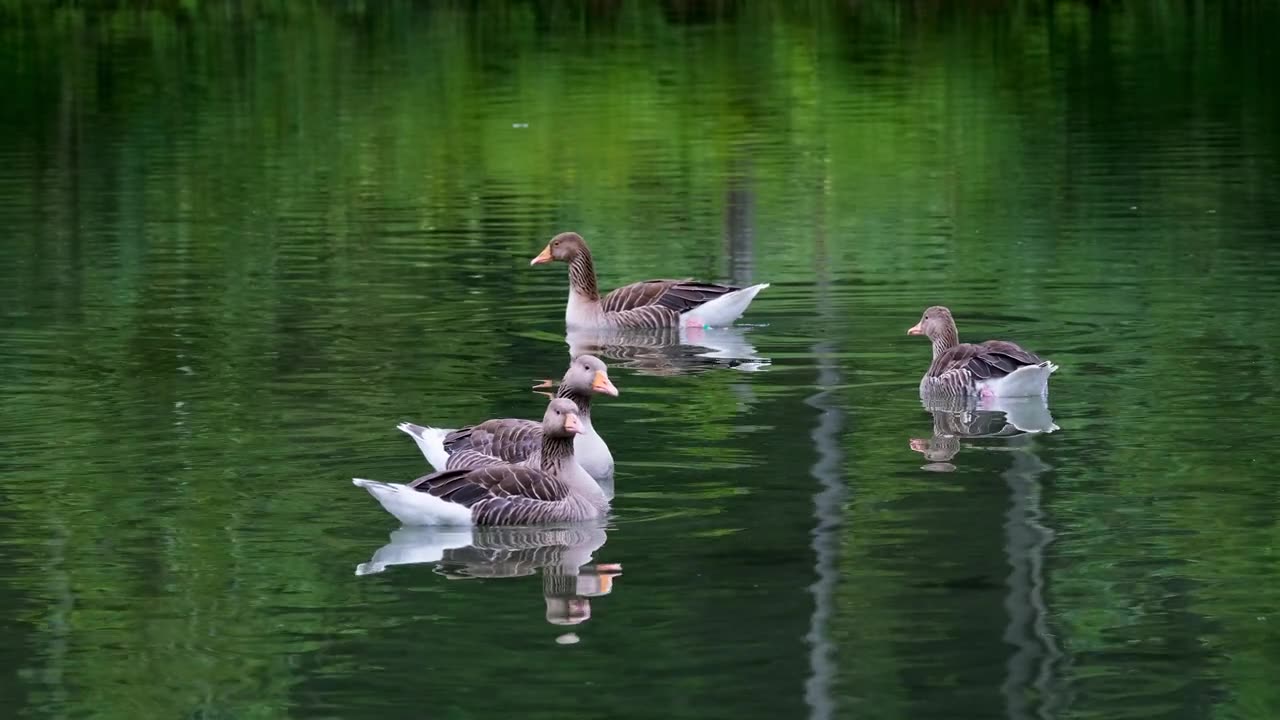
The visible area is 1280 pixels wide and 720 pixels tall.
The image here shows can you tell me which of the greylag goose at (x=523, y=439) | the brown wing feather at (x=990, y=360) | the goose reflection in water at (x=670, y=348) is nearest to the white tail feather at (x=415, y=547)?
the greylag goose at (x=523, y=439)

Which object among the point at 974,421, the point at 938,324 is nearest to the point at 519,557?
the point at 974,421

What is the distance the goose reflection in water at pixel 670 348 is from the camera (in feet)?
70.8

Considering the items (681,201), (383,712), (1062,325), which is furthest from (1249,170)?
(383,712)

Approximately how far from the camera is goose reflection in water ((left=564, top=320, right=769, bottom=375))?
21594 millimetres

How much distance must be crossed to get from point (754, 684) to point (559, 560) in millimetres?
2652

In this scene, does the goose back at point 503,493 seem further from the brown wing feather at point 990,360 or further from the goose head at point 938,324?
the goose head at point 938,324

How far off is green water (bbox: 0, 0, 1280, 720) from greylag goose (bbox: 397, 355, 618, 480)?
0.35 m

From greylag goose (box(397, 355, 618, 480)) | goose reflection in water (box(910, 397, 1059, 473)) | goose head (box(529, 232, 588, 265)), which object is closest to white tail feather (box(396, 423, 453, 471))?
greylag goose (box(397, 355, 618, 480))

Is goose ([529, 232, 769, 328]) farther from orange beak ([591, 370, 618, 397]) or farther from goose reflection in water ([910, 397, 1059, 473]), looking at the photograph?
orange beak ([591, 370, 618, 397])

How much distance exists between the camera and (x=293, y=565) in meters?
13.8

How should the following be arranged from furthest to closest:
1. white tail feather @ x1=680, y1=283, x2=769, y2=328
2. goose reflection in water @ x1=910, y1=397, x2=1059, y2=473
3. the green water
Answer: white tail feather @ x1=680, y1=283, x2=769, y2=328 → goose reflection in water @ x1=910, y1=397, x2=1059, y2=473 → the green water

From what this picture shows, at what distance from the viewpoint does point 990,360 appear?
1891cm

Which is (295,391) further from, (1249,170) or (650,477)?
(1249,170)

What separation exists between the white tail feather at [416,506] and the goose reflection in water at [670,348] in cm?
671
